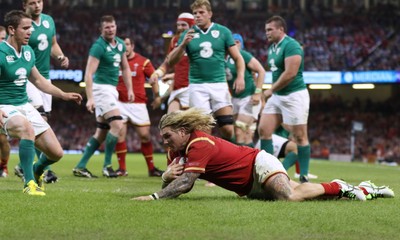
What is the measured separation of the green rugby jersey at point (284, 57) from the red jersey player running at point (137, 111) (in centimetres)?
252

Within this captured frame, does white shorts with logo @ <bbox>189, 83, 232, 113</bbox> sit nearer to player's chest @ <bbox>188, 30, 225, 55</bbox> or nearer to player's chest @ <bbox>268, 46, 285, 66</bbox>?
player's chest @ <bbox>188, 30, 225, 55</bbox>

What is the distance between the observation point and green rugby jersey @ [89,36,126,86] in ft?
38.9

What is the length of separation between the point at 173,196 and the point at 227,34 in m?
4.25

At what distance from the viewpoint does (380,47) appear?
1448 inches

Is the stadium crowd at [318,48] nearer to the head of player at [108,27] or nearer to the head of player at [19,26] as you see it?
the head of player at [108,27]

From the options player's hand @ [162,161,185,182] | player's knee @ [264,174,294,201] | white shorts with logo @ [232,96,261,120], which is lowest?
white shorts with logo @ [232,96,261,120]

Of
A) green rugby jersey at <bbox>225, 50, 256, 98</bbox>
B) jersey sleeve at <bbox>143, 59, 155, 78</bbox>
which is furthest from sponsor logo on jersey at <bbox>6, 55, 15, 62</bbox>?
jersey sleeve at <bbox>143, 59, 155, 78</bbox>

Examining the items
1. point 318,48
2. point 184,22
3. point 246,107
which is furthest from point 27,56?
point 318,48

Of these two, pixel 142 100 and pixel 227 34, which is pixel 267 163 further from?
pixel 142 100

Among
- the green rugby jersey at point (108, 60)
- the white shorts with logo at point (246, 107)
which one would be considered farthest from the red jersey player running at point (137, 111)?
the white shorts with logo at point (246, 107)

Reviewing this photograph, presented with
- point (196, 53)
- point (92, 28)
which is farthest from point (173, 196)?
point (92, 28)

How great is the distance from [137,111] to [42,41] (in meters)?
3.34

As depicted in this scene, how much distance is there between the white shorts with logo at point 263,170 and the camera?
21.4ft

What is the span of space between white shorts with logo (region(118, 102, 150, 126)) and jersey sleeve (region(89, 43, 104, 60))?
1764 millimetres
